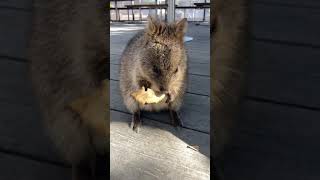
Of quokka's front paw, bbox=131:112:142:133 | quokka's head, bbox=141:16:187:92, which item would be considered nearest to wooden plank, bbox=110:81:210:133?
quokka's front paw, bbox=131:112:142:133

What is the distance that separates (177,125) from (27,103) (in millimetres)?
1155

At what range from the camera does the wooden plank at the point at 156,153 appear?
122 centimetres

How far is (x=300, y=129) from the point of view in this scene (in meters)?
0.55

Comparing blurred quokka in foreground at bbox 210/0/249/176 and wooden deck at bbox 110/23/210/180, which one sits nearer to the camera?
blurred quokka in foreground at bbox 210/0/249/176

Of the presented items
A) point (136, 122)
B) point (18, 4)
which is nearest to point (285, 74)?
point (18, 4)

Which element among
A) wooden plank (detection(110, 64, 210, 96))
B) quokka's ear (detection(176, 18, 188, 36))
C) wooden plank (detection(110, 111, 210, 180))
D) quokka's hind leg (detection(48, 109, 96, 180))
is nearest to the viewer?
quokka's hind leg (detection(48, 109, 96, 180))

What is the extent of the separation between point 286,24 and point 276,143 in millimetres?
197

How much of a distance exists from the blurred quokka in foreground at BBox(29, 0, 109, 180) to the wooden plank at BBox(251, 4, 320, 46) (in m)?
0.26

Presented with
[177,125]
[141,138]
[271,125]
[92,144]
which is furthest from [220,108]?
[177,125]

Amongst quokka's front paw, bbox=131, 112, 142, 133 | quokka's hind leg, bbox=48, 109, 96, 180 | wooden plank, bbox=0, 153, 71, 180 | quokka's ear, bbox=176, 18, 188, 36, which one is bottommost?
quokka's front paw, bbox=131, 112, 142, 133

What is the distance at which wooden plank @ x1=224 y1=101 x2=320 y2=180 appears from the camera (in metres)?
0.55

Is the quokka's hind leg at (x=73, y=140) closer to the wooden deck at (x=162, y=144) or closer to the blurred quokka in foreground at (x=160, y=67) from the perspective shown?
the wooden deck at (x=162, y=144)

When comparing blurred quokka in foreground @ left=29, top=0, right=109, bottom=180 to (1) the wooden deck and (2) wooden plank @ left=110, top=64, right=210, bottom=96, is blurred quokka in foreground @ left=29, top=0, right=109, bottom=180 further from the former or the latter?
(2) wooden plank @ left=110, top=64, right=210, bottom=96

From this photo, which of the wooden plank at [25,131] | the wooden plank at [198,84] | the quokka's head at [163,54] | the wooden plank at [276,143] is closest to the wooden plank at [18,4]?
the wooden plank at [25,131]
